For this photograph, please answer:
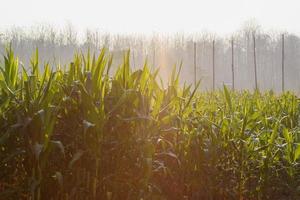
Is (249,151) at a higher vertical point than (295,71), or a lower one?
lower

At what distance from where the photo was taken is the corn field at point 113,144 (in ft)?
5.84

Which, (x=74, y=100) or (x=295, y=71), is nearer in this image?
(x=74, y=100)

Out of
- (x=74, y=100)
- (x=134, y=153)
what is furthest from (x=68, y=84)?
(x=134, y=153)

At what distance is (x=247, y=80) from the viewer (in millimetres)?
41000

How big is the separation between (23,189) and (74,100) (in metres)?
0.51

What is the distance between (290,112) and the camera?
10.9 ft

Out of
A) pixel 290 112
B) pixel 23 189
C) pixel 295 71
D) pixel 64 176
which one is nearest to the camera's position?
pixel 23 189

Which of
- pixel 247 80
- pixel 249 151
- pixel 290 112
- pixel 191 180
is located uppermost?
pixel 247 80

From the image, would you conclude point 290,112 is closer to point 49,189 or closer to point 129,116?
point 129,116

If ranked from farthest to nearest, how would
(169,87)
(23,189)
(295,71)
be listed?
(295,71), (169,87), (23,189)

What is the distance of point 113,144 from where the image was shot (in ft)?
6.22

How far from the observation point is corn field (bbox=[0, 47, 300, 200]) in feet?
5.84

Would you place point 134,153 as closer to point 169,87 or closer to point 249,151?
point 169,87

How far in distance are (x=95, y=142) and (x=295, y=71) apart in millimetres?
42086
